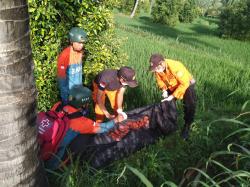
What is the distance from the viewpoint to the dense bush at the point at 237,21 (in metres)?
21.7

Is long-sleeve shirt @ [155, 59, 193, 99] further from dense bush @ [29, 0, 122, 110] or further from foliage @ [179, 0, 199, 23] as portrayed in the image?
foliage @ [179, 0, 199, 23]

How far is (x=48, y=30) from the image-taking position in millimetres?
5672

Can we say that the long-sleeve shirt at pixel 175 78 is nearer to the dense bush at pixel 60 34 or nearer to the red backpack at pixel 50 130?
the dense bush at pixel 60 34

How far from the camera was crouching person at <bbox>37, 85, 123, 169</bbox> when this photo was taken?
154 inches

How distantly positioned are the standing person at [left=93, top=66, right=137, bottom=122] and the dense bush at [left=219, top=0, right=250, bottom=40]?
17.6 metres

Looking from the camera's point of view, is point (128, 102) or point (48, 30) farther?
point (128, 102)

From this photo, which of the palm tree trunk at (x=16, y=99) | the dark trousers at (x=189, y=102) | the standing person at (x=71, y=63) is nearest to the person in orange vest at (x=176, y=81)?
the dark trousers at (x=189, y=102)

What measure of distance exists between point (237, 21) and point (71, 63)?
18615 mm

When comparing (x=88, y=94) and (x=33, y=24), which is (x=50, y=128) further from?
(x=33, y=24)

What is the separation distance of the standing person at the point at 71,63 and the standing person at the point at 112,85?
0.32 m

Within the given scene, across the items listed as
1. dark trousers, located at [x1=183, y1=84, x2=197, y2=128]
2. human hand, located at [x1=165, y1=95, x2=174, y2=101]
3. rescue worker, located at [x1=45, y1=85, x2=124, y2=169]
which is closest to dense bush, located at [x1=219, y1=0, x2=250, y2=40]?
dark trousers, located at [x1=183, y1=84, x2=197, y2=128]

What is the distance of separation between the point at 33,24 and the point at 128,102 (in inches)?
95.1

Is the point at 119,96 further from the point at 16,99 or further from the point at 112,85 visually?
the point at 16,99

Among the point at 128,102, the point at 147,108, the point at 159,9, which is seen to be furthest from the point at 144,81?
the point at 159,9
